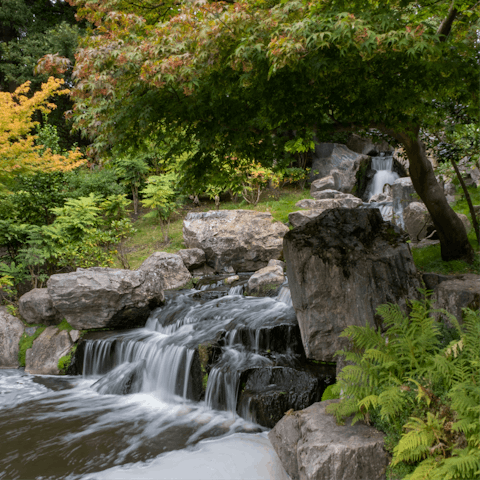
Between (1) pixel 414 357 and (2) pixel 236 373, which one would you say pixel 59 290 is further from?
(1) pixel 414 357

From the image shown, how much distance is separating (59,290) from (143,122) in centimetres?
571

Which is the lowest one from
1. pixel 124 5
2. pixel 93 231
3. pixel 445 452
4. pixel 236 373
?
pixel 236 373

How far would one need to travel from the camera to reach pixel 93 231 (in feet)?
39.2

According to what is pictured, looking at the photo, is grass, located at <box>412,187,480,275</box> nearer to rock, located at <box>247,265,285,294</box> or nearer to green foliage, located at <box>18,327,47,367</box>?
rock, located at <box>247,265,285,294</box>

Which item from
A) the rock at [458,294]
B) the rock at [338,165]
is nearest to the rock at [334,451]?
the rock at [458,294]

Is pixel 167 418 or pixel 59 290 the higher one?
pixel 59 290

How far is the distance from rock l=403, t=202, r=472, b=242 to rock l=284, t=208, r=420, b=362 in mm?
3707

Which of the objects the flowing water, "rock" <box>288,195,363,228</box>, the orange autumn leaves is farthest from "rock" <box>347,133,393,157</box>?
the orange autumn leaves

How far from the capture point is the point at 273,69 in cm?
394

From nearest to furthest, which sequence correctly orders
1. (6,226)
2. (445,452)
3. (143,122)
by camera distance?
(445,452)
(143,122)
(6,226)

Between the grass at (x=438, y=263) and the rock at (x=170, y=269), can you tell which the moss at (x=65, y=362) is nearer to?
the rock at (x=170, y=269)

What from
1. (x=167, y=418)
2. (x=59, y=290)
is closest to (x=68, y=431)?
(x=167, y=418)

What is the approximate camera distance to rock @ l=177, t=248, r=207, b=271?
13.5m

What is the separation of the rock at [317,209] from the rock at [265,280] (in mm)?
3967
